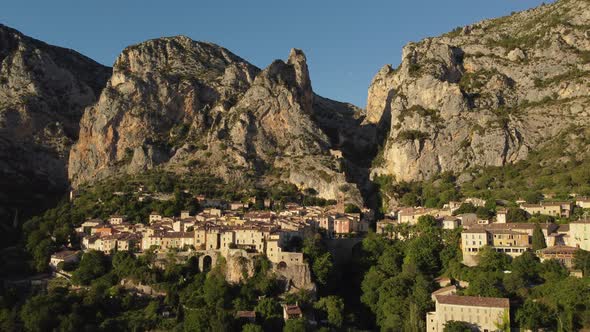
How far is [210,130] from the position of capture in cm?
12331

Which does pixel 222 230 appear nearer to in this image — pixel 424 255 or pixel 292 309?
pixel 292 309

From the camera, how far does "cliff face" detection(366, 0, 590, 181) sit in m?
110

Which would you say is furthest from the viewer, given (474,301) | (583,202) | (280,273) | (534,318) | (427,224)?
(583,202)

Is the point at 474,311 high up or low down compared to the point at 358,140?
down

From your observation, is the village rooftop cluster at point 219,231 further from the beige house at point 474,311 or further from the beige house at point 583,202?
the beige house at point 583,202

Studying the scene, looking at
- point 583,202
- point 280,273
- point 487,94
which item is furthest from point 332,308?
point 487,94

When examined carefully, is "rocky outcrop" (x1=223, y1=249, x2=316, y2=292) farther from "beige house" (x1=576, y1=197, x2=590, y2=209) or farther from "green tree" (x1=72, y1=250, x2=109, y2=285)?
"beige house" (x1=576, y1=197, x2=590, y2=209)

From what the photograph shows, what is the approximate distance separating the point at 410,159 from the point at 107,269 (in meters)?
60.8

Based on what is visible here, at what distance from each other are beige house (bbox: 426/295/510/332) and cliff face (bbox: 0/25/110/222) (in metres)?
72.5

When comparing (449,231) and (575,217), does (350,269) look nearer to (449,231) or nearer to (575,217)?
(449,231)

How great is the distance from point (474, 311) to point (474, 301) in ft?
3.23

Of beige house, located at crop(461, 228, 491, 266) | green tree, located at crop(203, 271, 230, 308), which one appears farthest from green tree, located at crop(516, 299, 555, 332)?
green tree, located at crop(203, 271, 230, 308)

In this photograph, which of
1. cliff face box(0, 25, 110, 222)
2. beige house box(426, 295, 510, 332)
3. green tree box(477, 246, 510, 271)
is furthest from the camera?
cliff face box(0, 25, 110, 222)

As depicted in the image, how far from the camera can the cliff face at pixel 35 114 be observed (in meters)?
114
